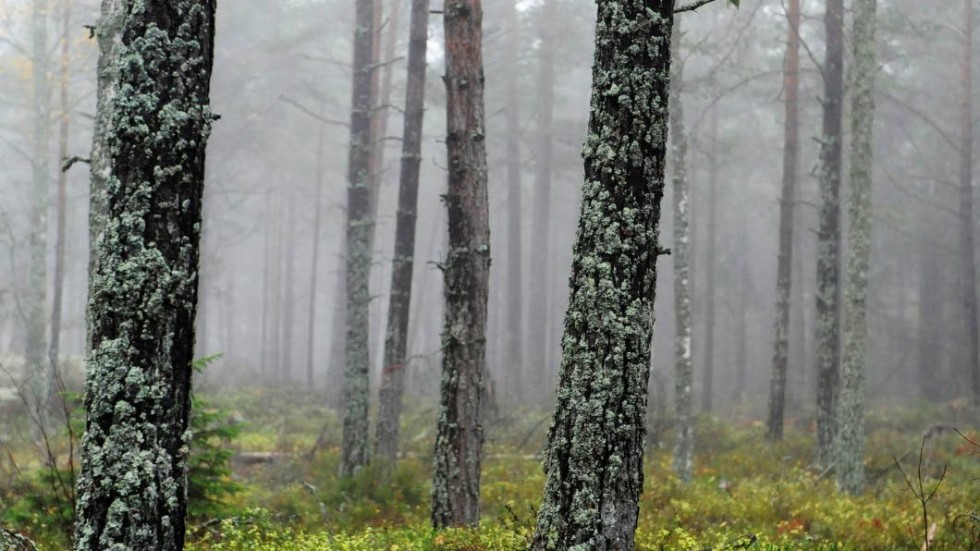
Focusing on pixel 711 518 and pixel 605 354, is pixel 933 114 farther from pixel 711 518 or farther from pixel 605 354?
pixel 605 354

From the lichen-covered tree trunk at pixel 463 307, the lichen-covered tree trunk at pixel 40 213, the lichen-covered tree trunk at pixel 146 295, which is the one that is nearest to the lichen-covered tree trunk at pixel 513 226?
the lichen-covered tree trunk at pixel 40 213

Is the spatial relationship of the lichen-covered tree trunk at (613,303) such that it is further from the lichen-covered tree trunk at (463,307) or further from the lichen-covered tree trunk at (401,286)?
the lichen-covered tree trunk at (401,286)

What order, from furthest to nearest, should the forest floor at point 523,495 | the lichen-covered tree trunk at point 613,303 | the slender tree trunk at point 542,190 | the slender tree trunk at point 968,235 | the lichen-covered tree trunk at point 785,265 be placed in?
the slender tree trunk at point 542,190 < the slender tree trunk at point 968,235 < the lichen-covered tree trunk at point 785,265 < the forest floor at point 523,495 < the lichen-covered tree trunk at point 613,303

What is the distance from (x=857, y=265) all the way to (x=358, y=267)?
754 centimetres

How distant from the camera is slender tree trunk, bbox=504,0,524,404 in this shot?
27.6m

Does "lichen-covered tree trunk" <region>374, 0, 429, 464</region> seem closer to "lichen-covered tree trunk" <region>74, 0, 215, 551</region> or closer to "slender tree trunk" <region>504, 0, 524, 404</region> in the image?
"lichen-covered tree trunk" <region>74, 0, 215, 551</region>

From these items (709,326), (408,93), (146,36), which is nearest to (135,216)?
(146,36)

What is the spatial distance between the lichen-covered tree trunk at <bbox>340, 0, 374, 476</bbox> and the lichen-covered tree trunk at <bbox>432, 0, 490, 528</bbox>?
389cm

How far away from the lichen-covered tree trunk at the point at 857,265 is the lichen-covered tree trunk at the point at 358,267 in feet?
22.7

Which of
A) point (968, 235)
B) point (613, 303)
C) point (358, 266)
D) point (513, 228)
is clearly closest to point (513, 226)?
point (513, 228)

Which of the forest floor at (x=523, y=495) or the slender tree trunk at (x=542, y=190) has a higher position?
the slender tree trunk at (x=542, y=190)

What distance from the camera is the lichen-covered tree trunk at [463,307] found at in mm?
8055

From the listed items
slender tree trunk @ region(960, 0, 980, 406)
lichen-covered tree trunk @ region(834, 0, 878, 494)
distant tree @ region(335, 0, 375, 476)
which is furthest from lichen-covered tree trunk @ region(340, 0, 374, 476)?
slender tree trunk @ region(960, 0, 980, 406)

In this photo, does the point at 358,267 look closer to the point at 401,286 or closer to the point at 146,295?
the point at 401,286
